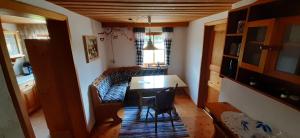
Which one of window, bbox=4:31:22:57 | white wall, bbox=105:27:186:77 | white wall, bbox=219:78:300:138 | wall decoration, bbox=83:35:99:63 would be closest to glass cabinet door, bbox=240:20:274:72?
white wall, bbox=219:78:300:138

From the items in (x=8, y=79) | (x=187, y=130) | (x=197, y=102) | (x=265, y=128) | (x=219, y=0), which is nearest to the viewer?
(x=8, y=79)

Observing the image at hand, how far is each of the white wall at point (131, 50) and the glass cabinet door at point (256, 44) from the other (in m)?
3.14

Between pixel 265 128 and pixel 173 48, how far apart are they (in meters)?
3.55

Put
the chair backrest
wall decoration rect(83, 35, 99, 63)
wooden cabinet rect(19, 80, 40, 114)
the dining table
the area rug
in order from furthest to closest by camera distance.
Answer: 1. wooden cabinet rect(19, 80, 40, 114)
2. the dining table
3. wall decoration rect(83, 35, 99, 63)
4. the area rug
5. the chair backrest

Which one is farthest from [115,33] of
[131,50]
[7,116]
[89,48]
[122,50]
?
[7,116]

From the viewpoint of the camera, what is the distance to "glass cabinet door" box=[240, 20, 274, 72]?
50.4 inches

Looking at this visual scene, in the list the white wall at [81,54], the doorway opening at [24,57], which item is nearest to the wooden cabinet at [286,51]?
the white wall at [81,54]

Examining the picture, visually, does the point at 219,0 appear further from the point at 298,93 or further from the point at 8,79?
the point at 8,79

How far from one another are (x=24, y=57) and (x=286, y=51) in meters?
5.49

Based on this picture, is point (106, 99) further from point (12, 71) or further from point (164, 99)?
point (12, 71)

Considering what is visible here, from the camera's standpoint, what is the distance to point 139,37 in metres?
4.52

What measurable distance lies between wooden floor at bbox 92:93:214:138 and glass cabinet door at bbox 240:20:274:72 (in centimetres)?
168

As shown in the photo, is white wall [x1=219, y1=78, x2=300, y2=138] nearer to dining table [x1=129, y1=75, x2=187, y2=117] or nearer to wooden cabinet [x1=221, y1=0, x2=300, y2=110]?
wooden cabinet [x1=221, y1=0, x2=300, y2=110]

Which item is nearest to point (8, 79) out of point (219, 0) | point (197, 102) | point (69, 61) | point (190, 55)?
point (69, 61)
